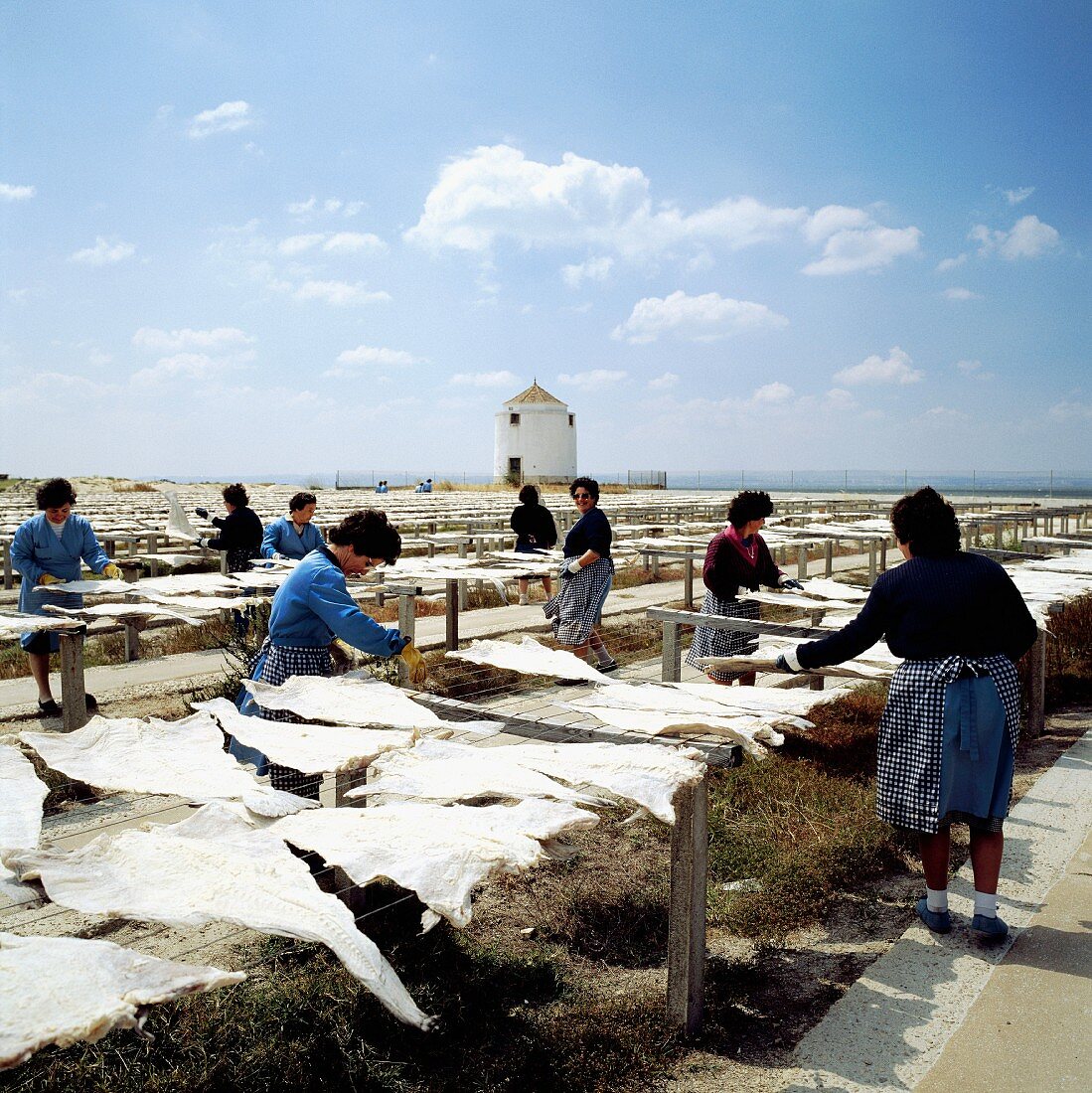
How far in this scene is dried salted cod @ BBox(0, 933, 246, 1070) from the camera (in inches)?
49.4

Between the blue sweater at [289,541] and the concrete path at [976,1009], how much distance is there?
20.3ft

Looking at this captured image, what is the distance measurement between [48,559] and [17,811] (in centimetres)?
481

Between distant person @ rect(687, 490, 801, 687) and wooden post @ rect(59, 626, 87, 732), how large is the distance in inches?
148

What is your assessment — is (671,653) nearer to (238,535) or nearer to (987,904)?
(987,904)

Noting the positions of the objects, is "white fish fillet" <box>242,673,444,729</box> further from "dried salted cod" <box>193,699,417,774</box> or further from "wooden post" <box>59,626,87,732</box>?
"wooden post" <box>59,626,87,732</box>

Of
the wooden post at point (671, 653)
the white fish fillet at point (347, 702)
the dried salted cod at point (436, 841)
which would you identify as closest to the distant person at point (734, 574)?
the wooden post at point (671, 653)

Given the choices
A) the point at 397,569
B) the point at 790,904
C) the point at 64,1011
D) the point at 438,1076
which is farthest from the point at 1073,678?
the point at 64,1011

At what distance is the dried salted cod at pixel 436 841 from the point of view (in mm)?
1721

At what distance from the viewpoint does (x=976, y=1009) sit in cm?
261

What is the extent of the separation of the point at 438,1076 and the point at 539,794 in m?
0.94

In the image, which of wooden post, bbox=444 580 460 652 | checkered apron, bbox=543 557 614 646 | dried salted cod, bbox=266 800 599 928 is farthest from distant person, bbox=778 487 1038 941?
wooden post, bbox=444 580 460 652

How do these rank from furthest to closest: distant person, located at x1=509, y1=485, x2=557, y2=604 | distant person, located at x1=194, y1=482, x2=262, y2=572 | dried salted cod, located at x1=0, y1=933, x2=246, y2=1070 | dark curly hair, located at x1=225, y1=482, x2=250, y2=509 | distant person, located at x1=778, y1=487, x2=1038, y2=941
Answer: distant person, located at x1=509, y1=485, x2=557, y2=604, distant person, located at x1=194, y1=482, x2=262, y2=572, dark curly hair, located at x1=225, y1=482, x2=250, y2=509, distant person, located at x1=778, y1=487, x2=1038, y2=941, dried salted cod, located at x1=0, y1=933, x2=246, y2=1070

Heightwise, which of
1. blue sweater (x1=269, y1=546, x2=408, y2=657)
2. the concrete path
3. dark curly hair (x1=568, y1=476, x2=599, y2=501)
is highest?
dark curly hair (x1=568, y1=476, x2=599, y2=501)

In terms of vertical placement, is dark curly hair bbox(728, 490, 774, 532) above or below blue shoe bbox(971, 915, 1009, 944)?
above
